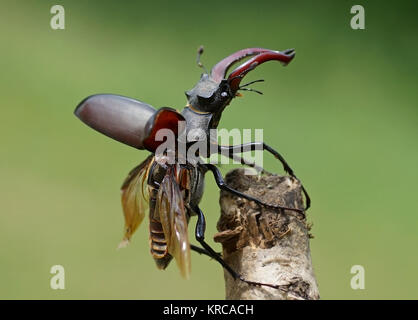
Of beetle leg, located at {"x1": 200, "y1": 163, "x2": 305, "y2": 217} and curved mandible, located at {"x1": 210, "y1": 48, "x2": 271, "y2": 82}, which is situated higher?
A: curved mandible, located at {"x1": 210, "y1": 48, "x2": 271, "y2": 82}

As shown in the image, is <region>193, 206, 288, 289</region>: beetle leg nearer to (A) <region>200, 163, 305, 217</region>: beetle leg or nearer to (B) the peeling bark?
(B) the peeling bark

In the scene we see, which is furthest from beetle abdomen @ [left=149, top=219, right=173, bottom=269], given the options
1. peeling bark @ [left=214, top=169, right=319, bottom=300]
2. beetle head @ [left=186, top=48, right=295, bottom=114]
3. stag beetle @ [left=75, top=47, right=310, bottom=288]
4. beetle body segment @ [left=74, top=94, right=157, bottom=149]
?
beetle head @ [left=186, top=48, right=295, bottom=114]

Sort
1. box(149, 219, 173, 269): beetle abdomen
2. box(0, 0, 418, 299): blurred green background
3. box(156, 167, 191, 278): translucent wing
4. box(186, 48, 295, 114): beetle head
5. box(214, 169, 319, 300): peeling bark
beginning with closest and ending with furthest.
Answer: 1. box(214, 169, 319, 300): peeling bark
2. box(156, 167, 191, 278): translucent wing
3. box(149, 219, 173, 269): beetle abdomen
4. box(186, 48, 295, 114): beetle head
5. box(0, 0, 418, 299): blurred green background

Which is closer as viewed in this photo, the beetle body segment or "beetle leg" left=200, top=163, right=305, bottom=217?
the beetle body segment

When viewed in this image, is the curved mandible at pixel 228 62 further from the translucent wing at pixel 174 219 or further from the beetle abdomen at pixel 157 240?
the beetle abdomen at pixel 157 240

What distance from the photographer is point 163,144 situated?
148 centimetres

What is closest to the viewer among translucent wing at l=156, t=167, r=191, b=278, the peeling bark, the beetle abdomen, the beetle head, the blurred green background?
the peeling bark

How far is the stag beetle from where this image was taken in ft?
4.37

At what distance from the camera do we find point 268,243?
1.37m

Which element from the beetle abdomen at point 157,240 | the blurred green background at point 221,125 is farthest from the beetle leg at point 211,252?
the blurred green background at point 221,125

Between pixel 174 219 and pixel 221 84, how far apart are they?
67 cm

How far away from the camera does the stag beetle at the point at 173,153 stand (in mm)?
1333

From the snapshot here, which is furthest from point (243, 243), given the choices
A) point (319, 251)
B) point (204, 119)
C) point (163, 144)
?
point (319, 251)

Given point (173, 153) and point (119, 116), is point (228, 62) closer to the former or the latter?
point (173, 153)
